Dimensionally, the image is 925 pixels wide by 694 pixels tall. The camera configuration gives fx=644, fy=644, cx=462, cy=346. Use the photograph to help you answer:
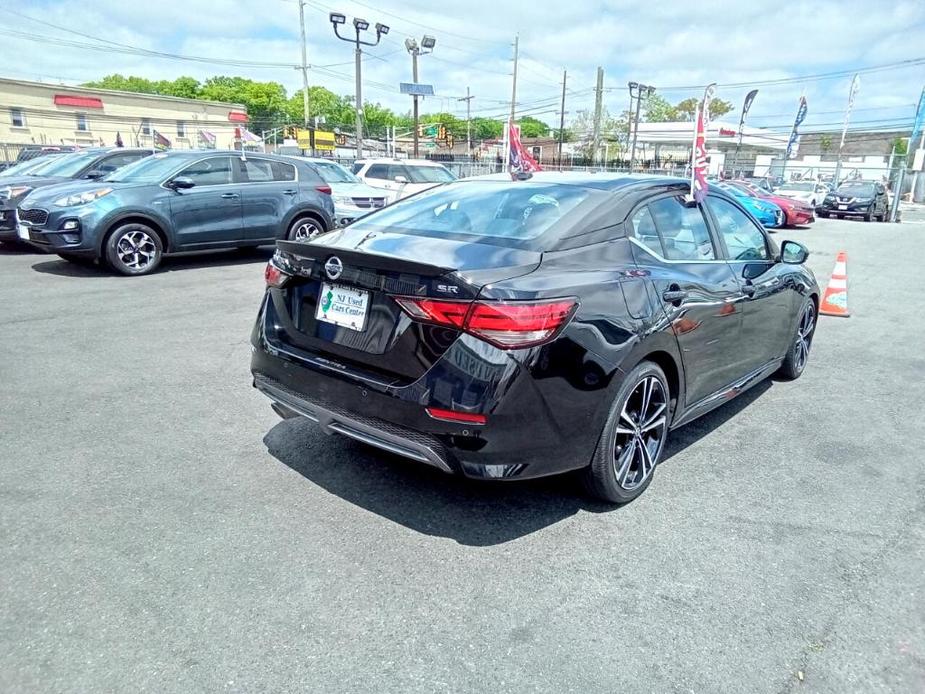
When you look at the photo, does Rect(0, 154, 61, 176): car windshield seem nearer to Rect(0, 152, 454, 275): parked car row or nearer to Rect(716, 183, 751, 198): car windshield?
Rect(0, 152, 454, 275): parked car row

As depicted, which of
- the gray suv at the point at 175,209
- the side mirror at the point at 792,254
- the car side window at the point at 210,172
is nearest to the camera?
the side mirror at the point at 792,254

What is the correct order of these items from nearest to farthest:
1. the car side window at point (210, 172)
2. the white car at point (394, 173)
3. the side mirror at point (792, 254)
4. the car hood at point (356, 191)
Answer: the side mirror at point (792, 254) < the car side window at point (210, 172) < the car hood at point (356, 191) < the white car at point (394, 173)

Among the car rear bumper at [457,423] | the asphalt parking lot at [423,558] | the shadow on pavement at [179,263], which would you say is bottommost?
the asphalt parking lot at [423,558]

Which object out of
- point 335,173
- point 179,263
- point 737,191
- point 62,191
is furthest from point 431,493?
point 737,191

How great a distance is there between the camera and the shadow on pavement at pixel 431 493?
3.05m

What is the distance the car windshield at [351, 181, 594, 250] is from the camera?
10.5 ft

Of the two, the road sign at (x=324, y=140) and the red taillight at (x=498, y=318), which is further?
the road sign at (x=324, y=140)

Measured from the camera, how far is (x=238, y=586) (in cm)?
254

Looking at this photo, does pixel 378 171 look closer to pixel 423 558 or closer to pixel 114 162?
pixel 114 162

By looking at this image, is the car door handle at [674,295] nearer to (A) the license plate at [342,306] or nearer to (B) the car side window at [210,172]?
(A) the license plate at [342,306]

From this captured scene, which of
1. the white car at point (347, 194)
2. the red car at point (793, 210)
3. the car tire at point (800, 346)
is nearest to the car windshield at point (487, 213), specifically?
the car tire at point (800, 346)

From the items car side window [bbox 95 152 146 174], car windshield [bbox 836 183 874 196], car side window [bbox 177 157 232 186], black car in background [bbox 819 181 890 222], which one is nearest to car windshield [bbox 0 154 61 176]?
car side window [bbox 95 152 146 174]

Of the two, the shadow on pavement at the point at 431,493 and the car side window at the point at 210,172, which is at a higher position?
the car side window at the point at 210,172

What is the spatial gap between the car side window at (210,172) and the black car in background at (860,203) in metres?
24.4
